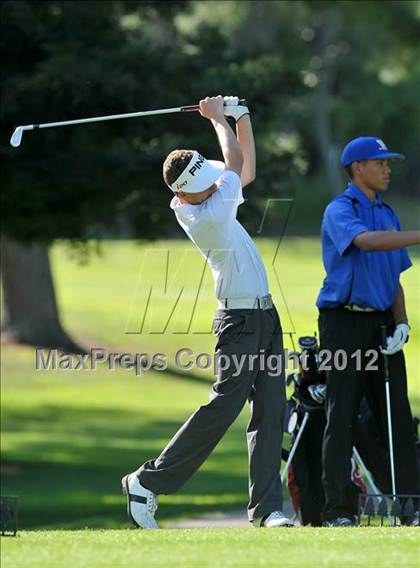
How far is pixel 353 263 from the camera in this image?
29.5ft

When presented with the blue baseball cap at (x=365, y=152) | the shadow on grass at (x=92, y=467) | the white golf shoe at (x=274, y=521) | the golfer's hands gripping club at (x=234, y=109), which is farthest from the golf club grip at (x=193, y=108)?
the shadow on grass at (x=92, y=467)

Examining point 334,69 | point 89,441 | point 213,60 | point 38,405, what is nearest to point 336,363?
point 213,60

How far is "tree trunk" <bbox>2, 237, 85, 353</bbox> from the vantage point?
2970 centimetres

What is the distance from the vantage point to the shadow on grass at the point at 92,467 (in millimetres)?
14680

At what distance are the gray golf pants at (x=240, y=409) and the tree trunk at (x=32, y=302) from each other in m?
20.8

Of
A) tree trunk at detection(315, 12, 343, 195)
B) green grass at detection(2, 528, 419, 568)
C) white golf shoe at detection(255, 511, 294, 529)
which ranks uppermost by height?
tree trunk at detection(315, 12, 343, 195)

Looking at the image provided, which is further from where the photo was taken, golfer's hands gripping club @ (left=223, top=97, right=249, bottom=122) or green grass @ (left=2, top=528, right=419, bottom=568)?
golfer's hands gripping club @ (left=223, top=97, right=249, bottom=122)

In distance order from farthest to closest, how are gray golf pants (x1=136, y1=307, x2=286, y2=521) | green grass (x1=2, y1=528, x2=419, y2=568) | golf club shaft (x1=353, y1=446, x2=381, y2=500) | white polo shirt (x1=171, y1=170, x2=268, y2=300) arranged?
golf club shaft (x1=353, y1=446, x2=381, y2=500) < gray golf pants (x1=136, y1=307, x2=286, y2=521) < white polo shirt (x1=171, y1=170, x2=268, y2=300) < green grass (x1=2, y1=528, x2=419, y2=568)

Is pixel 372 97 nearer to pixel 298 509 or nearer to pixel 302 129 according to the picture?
pixel 302 129

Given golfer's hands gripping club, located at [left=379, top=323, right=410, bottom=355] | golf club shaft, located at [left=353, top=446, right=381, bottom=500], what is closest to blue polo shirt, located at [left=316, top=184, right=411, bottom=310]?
golfer's hands gripping club, located at [left=379, top=323, right=410, bottom=355]

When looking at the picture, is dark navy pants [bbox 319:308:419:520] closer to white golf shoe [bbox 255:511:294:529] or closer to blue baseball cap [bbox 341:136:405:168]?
white golf shoe [bbox 255:511:294:529]

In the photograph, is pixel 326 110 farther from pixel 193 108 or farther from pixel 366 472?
pixel 193 108

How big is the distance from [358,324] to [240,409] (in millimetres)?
1084

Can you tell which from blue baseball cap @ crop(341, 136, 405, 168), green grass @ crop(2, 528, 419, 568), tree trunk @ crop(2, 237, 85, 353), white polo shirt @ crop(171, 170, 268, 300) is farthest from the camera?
tree trunk @ crop(2, 237, 85, 353)
